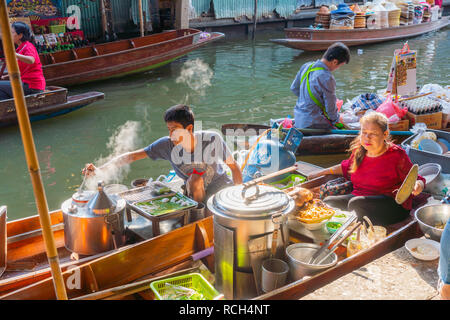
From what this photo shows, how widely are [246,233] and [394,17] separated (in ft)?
56.1

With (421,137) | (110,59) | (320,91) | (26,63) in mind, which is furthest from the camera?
(110,59)

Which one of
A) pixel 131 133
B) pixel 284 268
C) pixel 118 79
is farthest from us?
pixel 118 79

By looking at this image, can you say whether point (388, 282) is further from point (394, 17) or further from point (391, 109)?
point (394, 17)

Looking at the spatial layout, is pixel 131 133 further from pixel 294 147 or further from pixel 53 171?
pixel 294 147

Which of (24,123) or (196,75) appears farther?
(196,75)

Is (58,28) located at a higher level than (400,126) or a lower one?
higher

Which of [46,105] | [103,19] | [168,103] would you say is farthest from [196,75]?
[46,105]

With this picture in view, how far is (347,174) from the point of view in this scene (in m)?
4.36

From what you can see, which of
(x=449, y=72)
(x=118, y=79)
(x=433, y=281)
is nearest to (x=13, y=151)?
(x=118, y=79)

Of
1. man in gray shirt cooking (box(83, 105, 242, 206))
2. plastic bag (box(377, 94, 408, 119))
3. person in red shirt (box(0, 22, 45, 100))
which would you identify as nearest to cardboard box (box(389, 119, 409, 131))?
plastic bag (box(377, 94, 408, 119))

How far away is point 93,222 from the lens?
299cm

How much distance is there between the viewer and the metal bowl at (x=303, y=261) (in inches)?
106

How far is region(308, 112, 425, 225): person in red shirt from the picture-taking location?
12.1ft
